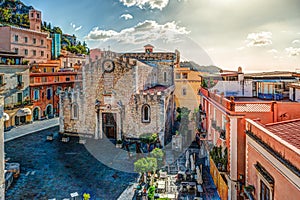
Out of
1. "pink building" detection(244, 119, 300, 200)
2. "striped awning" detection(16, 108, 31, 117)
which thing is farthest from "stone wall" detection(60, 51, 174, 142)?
"pink building" detection(244, 119, 300, 200)

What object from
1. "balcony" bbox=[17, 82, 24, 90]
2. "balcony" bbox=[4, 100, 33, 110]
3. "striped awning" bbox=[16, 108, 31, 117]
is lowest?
"striped awning" bbox=[16, 108, 31, 117]

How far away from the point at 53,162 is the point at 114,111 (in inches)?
291

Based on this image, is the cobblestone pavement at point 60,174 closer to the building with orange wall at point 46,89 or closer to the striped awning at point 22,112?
the striped awning at point 22,112

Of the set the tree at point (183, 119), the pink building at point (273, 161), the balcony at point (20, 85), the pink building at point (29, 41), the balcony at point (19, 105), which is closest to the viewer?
the pink building at point (273, 161)

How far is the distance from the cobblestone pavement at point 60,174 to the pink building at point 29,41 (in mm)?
26609

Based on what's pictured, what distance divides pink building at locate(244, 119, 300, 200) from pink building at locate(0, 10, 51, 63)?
1756 inches

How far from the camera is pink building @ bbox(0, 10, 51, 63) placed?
144 ft

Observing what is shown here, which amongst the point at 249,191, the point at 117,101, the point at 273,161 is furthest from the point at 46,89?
the point at 273,161

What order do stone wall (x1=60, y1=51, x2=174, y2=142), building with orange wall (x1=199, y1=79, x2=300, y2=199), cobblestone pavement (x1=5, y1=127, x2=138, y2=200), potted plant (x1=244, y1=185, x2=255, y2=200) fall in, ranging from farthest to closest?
stone wall (x1=60, y1=51, x2=174, y2=142) → cobblestone pavement (x1=5, y1=127, x2=138, y2=200) → building with orange wall (x1=199, y1=79, x2=300, y2=199) → potted plant (x1=244, y1=185, x2=255, y2=200)

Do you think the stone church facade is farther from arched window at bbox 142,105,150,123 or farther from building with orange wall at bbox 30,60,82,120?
building with orange wall at bbox 30,60,82,120

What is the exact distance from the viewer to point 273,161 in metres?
7.83

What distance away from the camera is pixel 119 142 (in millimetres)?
23125

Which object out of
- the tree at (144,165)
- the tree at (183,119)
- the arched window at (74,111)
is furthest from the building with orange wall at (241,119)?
the tree at (183,119)

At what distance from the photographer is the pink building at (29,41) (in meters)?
43.9
